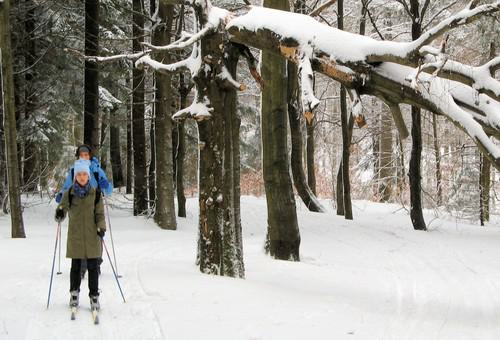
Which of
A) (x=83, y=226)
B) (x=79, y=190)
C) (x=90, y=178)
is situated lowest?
(x=83, y=226)

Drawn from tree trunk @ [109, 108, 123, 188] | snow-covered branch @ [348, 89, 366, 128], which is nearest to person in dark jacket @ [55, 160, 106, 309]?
snow-covered branch @ [348, 89, 366, 128]

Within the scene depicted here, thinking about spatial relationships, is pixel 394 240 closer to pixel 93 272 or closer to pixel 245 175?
pixel 93 272

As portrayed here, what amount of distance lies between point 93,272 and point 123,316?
25.9 inches

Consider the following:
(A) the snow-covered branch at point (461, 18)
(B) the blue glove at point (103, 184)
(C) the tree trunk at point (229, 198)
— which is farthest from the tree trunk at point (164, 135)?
(A) the snow-covered branch at point (461, 18)

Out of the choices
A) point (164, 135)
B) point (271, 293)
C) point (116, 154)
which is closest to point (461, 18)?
point (271, 293)

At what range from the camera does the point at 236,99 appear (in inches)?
329

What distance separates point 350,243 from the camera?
14.0 metres

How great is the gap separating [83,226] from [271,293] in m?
2.65

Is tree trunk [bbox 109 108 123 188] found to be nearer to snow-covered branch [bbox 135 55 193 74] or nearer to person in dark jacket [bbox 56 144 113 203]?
snow-covered branch [bbox 135 55 193 74]

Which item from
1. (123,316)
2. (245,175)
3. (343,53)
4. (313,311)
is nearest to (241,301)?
(313,311)

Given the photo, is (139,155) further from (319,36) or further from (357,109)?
(357,109)

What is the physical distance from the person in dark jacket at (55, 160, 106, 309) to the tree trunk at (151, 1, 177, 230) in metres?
8.33

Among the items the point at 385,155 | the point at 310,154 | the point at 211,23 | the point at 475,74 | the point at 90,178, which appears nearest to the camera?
the point at 90,178

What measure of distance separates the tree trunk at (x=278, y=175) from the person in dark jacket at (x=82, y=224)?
16.7ft
